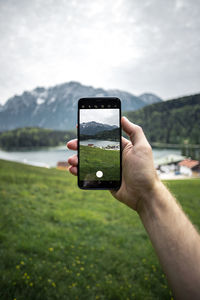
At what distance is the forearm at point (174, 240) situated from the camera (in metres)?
0.97

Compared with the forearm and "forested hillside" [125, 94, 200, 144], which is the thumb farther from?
"forested hillside" [125, 94, 200, 144]

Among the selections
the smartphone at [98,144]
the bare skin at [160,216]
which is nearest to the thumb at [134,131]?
the bare skin at [160,216]

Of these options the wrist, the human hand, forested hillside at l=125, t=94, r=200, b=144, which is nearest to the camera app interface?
the human hand

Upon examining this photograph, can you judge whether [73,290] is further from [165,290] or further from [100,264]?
[165,290]

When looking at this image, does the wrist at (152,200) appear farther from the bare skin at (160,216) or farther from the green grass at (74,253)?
the green grass at (74,253)

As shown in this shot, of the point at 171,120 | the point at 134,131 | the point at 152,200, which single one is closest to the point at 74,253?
the point at 152,200

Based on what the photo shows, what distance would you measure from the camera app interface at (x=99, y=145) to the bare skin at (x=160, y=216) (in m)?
0.13

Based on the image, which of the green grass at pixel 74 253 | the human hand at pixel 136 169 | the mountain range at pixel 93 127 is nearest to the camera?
the mountain range at pixel 93 127

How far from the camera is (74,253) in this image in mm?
3607

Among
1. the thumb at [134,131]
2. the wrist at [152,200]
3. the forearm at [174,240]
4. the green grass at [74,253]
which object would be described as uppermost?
the thumb at [134,131]

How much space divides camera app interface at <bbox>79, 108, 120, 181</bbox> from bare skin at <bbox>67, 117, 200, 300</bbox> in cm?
13

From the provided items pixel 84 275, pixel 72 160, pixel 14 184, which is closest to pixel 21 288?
pixel 84 275

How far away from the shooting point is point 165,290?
2928 mm

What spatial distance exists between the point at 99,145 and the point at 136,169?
1.06ft
